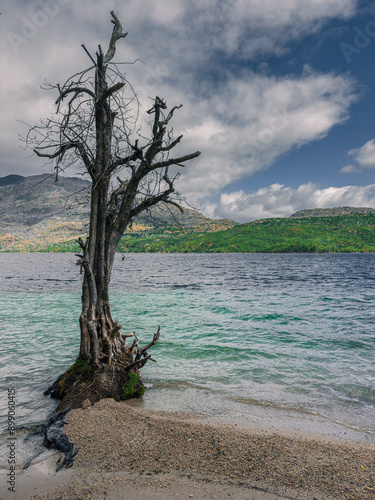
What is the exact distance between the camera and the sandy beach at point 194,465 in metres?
4.51

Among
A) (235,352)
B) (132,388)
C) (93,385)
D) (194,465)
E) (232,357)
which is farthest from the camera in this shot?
(235,352)

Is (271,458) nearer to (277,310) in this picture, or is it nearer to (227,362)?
(227,362)

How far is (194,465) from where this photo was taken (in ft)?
16.9

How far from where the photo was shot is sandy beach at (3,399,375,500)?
451 centimetres

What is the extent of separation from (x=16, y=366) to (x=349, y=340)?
54.3 feet

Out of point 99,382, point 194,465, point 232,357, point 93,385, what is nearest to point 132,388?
point 99,382

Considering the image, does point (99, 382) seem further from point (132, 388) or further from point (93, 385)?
point (132, 388)

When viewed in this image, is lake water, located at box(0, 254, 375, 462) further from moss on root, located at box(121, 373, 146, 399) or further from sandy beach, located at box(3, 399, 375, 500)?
sandy beach, located at box(3, 399, 375, 500)

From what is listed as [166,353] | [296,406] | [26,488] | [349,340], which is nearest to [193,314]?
[166,353]

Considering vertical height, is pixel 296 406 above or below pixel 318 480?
below

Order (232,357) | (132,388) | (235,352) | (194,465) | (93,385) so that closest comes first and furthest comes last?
(194,465) < (93,385) < (132,388) < (232,357) < (235,352)

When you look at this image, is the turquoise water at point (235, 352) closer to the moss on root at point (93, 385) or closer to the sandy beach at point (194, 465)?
the moss on root at point (93, 385)

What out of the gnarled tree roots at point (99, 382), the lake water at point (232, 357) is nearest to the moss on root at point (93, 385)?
the gnarled tree roots at point (99, 382)

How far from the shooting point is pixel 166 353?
553 inches
